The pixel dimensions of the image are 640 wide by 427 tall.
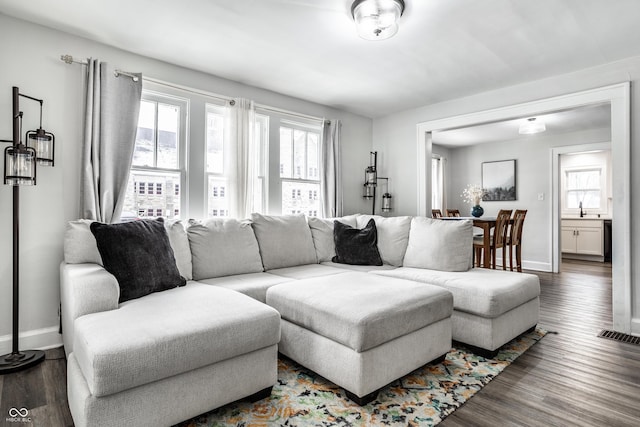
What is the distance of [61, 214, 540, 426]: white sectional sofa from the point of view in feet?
4.61

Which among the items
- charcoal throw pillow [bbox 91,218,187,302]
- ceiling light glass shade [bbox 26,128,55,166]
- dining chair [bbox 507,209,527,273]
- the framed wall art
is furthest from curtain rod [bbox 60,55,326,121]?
the framed wall art

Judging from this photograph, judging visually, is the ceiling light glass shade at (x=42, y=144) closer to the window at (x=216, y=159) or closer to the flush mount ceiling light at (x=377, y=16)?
the window at (x=216, y=159)

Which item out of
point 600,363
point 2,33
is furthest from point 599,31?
point 2,33

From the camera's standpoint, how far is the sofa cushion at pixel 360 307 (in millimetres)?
1746

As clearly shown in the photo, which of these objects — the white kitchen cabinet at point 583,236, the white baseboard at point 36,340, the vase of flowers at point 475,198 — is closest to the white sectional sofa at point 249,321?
the white baseboard at point 36,340

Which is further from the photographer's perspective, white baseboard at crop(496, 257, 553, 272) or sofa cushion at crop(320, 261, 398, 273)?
white baseboard at crop(496, 257, 553, 272)

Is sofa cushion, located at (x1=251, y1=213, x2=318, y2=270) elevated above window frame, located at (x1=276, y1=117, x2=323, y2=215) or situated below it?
below

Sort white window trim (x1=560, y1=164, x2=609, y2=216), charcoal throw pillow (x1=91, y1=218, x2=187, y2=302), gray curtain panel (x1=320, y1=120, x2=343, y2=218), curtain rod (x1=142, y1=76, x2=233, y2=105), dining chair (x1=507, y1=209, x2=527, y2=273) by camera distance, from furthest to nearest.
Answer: white window trim (x1=560, y1=164, x2=609, y2=216)
dining chair (x1=507, y1=209, x2=527, y2=273)
gray curtain panel (x1=320, y1=120, x2=343, y2=218)
curtain rod (x1=142, y1=76, x2=233, y2=105)
charcoal throw pillow (x1=91, y1=218, x2=187, y2=302)

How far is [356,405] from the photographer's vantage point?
176 cm

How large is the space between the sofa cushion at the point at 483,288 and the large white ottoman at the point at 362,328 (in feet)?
0.87

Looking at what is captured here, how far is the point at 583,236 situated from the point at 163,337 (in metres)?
8.03

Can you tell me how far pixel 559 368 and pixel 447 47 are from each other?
246 cm

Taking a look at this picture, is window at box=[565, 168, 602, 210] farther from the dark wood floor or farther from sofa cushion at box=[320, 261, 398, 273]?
sofa cushion at box=[320, 261, 398, 273]

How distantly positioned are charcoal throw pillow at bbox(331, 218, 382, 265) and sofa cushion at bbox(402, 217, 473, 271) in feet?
1.08
